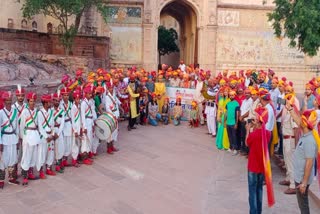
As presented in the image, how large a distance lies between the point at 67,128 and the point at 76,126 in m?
0.22

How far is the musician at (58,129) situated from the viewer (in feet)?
25.6

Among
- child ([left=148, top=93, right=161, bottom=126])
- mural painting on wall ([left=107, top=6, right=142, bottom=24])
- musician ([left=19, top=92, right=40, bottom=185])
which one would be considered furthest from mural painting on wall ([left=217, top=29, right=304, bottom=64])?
musician ([left=19, top=92, right=40, bottom=185])

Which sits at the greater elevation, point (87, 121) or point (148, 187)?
point (87, 121)

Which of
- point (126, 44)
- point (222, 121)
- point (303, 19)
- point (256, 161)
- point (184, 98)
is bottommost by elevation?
point (222, 121)

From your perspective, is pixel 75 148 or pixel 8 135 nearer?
pixel 8 135

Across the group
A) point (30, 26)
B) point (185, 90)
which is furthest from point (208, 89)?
point (30, 26)

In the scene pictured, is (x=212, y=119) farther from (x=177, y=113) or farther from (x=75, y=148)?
(x=75, y=148)

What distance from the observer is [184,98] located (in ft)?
48.1

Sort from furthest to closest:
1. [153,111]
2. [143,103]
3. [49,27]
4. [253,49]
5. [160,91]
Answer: [49,27]
[253,49]
[160,91]
[153,111]
[143,103]

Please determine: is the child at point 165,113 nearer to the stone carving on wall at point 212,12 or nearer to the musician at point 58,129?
the musician at point 58,129

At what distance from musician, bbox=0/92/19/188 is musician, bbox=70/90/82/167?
4.64 ft

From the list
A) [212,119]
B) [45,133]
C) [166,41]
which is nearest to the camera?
[45,133]

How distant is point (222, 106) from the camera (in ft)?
34.8

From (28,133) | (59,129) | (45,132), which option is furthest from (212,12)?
(28,133)
